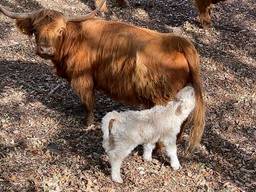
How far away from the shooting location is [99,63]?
630cm

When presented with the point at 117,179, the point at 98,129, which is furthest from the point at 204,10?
the point at 117,179

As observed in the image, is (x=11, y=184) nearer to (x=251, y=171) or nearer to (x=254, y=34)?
(x=251, y=171)

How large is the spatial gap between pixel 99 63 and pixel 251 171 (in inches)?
87.5

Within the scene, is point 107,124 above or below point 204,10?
above

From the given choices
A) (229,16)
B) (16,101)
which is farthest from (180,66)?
(229,16)

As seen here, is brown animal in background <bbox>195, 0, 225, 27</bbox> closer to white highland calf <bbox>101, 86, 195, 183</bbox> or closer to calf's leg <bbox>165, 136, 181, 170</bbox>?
white highland calf <bbox>101, 86, 195, 183</bbox>

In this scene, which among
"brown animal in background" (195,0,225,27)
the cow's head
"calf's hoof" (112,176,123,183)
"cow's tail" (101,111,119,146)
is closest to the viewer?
"cow's tail" (101,111,119,146)

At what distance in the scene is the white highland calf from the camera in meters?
5.14

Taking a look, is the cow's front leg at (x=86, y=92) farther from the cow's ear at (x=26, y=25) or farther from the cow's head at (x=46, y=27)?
the cow's ear at (x=26, y=25)

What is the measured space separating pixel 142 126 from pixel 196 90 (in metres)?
0.73

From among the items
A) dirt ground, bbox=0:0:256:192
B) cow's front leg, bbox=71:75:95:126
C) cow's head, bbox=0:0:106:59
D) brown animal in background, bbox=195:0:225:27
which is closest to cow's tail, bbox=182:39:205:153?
dirt ground, bbox=0:0:256:192

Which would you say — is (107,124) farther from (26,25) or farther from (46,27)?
(26,25)

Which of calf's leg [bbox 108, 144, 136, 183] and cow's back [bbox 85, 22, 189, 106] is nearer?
calf's leg [bbox 108, 144, 136, 183]

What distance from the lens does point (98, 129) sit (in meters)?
6.54
